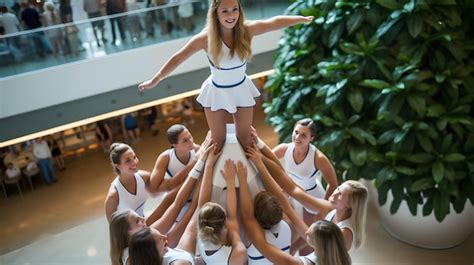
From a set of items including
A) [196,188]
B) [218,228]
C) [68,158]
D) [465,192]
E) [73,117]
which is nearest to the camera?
[218,228]

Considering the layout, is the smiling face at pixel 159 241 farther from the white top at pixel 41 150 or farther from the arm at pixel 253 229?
the white top at pixel 41 150

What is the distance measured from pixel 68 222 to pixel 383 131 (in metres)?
5.31

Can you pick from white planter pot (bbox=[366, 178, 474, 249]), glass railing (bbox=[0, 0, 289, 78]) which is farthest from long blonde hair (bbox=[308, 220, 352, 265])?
glass railing (bbox=[0, 0, 289, 78])

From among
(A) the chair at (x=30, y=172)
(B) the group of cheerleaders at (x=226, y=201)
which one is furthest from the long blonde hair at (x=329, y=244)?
(A) the chair at (x=30, y=172)

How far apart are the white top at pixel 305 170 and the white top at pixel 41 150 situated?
254 inches

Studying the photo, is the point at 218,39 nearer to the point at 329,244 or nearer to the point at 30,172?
the point at 329,244

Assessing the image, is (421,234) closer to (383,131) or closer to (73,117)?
(383,131)

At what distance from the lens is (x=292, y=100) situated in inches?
200

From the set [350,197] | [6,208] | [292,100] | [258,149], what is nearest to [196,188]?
[258,149]

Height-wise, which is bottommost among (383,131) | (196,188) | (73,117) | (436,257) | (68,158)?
(68,158)

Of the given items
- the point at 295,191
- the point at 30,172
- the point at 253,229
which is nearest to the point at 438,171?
the point at 295,191

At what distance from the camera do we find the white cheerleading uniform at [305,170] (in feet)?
12.1

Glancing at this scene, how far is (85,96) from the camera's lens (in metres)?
7.29

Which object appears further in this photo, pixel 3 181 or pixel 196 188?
pixel 3 181
